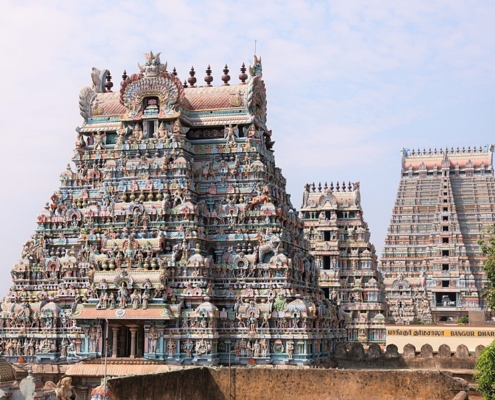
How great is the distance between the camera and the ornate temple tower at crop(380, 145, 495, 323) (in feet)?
288

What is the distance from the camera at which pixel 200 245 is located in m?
47.9

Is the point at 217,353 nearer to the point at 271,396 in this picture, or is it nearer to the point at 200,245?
the point at 200,245

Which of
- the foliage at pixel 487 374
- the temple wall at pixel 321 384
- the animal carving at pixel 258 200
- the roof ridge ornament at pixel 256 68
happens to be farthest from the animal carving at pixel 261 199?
the foliage at pixel 487 374

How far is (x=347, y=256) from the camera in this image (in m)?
68.1

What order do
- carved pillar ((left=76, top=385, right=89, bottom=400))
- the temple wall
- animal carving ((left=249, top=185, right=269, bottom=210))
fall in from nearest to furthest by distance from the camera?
the temple wall, carved pillar ((left=76, top=385, right=89, bottom=400)), animal carving ((left=249, top=185, right=269, bottom=210))

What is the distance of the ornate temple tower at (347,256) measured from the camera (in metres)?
65.4

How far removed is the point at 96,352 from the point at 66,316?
444 cm

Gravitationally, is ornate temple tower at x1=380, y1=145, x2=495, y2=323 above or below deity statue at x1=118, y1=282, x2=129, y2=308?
above

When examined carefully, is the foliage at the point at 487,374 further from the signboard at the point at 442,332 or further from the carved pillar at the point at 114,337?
the signboard at the point at 442,332

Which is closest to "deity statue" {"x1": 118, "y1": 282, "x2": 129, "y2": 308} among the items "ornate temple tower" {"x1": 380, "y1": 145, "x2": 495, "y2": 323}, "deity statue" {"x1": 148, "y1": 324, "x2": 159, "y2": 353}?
"deity statue" {"x1": 148, "y1": 324, "x2": 159, "y2": 353}

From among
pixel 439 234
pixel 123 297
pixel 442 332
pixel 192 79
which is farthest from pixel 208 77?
pixel 439 234

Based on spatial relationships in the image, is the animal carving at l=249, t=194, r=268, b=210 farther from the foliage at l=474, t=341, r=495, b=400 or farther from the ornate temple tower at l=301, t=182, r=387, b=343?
the foliage at l=474, t=341, r=495, b=400

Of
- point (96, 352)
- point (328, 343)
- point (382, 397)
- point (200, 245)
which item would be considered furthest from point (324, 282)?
point (382, 397)

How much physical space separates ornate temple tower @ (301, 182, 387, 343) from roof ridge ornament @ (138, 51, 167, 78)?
2198cm
